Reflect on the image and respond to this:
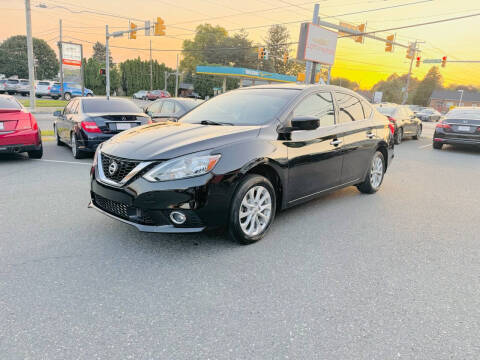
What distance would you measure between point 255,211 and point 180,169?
37.0 inches

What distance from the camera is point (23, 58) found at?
9038 cm

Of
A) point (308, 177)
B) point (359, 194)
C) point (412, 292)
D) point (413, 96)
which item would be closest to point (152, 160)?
point (308, 177)

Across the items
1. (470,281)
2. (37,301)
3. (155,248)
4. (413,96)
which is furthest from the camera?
(413,96)

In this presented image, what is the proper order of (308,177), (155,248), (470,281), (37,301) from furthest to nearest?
(308,177) < (155,248) < (470,281) < (37,301)

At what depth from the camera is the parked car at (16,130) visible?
730 cm

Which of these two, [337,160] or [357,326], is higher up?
[337,160]

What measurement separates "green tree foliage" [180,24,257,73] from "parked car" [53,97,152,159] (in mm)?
77774

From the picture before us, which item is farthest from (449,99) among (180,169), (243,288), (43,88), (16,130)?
(243,288)

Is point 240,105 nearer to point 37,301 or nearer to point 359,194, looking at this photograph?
point 359,194

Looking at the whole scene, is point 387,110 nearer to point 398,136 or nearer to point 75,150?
point 398,136

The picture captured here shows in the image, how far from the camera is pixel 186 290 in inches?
117

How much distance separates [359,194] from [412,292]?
3.22 metres

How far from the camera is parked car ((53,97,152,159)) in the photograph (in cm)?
816

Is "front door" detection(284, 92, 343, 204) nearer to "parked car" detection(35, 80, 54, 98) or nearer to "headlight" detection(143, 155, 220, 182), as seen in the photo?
"headlight" detection(143, 155, 220, 182)
